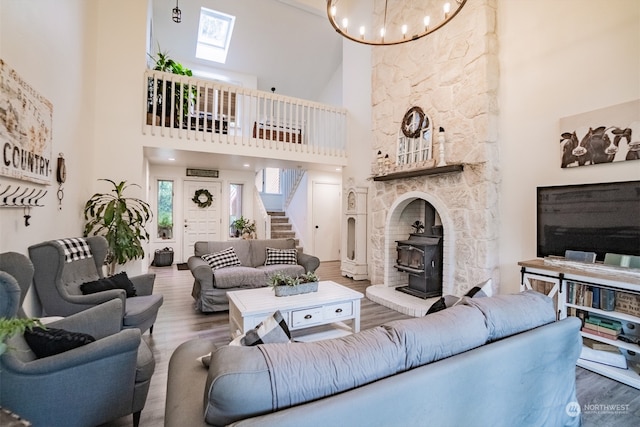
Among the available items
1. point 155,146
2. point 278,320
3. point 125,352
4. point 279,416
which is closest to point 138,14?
point 155,146

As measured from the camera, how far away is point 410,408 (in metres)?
1.07

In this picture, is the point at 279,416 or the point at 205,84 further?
the point at 205,84

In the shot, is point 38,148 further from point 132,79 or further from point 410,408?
point 410,408

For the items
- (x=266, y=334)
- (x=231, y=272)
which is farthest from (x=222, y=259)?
(x=266, y=334)

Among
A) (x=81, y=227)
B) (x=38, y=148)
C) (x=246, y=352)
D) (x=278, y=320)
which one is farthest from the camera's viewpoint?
(x=81, y=227)

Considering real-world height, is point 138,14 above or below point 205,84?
above

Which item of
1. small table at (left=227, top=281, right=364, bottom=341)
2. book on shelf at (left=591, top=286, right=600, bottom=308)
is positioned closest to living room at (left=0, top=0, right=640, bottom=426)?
book on shelf at (left=591, top=286, right=600, bottom=308)

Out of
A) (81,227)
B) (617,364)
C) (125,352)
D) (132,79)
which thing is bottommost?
(617,364)

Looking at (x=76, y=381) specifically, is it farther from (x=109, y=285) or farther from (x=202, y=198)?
(x=202, y=198)

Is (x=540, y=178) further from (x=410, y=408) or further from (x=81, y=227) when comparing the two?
(x=81, y=227)

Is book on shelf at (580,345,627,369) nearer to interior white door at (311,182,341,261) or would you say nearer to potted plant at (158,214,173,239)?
interior white door at (311,182,341,261)

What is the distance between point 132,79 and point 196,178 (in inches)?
128

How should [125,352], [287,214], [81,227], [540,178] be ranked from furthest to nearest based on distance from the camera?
[287,214], [81,227], [540,178], [125,352]

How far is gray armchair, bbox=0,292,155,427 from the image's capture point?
4.25ft
